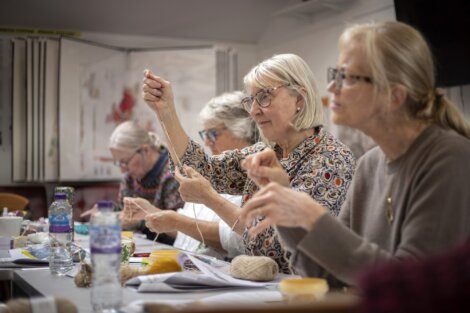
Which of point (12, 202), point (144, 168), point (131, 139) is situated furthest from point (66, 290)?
point (12, 202)

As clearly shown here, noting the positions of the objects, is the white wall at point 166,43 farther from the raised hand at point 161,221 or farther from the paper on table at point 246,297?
the paper on table at point 246,297

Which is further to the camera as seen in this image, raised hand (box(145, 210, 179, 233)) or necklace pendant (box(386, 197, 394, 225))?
raised hand (box(145, 210, 179, 233))

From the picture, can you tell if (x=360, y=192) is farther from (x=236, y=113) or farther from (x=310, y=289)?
(x=236, y=113)

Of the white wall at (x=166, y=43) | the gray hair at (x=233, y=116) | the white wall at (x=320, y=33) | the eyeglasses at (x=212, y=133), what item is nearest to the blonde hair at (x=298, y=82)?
the gray hair at (x=233, y=116)

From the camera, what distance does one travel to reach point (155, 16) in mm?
5793

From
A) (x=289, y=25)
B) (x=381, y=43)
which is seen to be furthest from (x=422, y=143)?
(x=289, y=25)

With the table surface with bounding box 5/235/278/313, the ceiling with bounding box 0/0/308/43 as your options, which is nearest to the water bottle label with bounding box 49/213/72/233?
the table surface with bounding box 5/235/278/313

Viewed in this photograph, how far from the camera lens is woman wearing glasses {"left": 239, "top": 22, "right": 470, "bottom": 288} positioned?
4.35 feet

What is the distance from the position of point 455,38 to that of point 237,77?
8.88 feet

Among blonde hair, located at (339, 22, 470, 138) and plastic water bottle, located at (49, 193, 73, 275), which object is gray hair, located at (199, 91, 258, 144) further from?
blonde hair, located at (339, 22, 470, 138)

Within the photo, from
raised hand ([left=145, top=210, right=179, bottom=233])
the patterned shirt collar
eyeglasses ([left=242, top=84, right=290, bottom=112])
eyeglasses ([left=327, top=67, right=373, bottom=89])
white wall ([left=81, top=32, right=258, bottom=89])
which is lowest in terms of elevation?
raised hand ([left=145, top=210, right=179, bottom=233])

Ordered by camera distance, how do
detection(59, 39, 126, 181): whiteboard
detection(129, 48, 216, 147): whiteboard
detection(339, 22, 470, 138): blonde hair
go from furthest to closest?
detection(129, 48, 216, 147): whiteboard → detection(59, 39, 126, 181): whiteboard → detection(339, 22, 470, 138): blonde hair

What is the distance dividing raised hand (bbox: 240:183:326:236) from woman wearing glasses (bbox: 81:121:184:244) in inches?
101

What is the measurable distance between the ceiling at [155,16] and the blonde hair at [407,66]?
393cm
